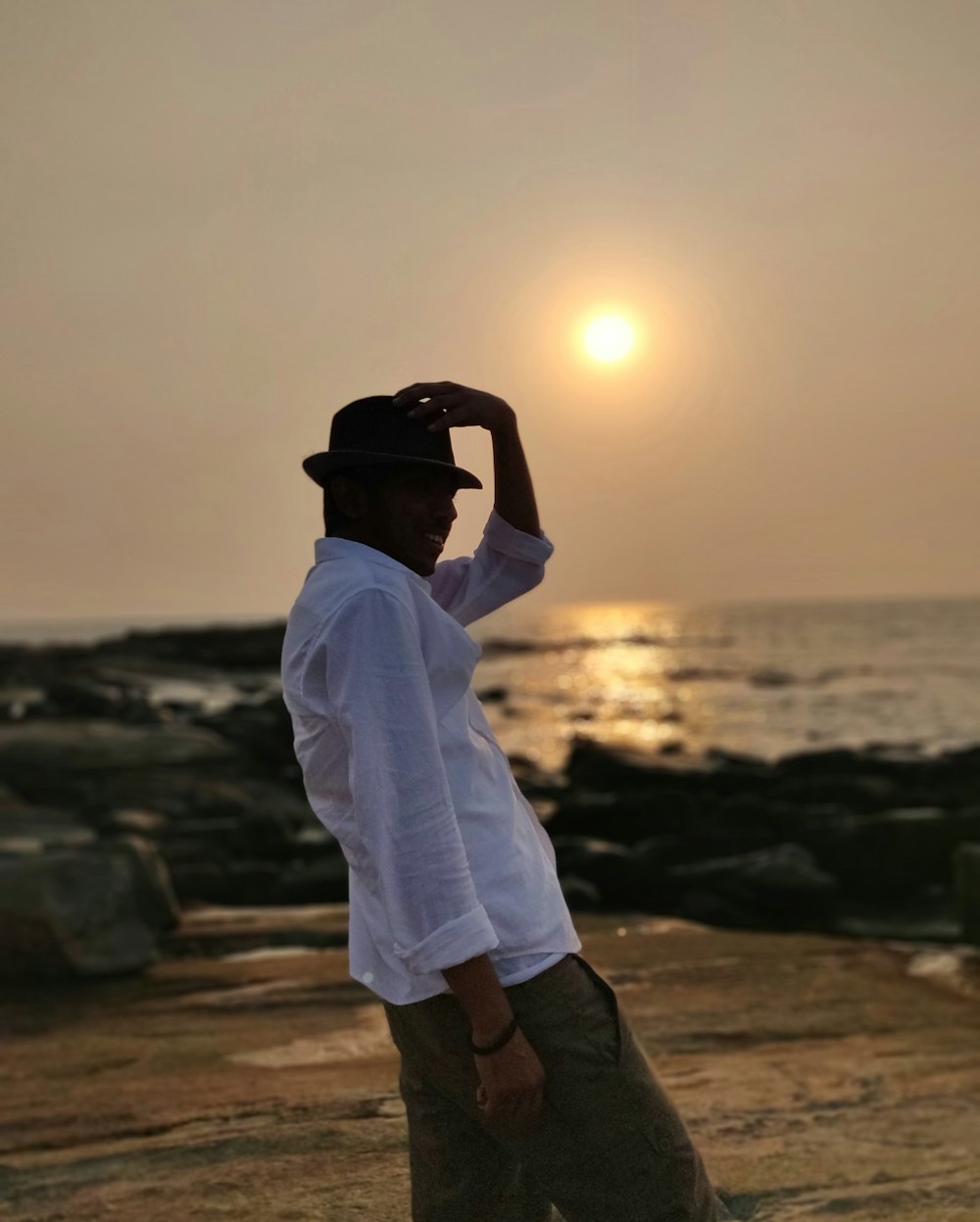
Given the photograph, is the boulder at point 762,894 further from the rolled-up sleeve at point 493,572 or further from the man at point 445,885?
the man at point 445,885

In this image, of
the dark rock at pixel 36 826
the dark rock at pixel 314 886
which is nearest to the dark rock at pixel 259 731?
the dark rock at pixel 36 826

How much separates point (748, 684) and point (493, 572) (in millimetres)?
53171

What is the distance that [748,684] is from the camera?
2152 inches

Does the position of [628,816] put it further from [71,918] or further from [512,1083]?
[512,1083]

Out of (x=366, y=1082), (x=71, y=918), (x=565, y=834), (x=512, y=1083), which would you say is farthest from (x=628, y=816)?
(x=512, y=1083)

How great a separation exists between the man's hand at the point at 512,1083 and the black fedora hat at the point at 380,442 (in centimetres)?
94

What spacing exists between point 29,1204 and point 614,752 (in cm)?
1704

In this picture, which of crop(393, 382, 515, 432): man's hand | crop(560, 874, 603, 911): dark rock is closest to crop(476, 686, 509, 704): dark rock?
crop(560, 874, 603, 911): dark rock

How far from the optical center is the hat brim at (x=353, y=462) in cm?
219

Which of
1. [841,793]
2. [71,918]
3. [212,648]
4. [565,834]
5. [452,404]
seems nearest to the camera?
[452,404]

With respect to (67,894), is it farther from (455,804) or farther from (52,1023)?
(455,804)

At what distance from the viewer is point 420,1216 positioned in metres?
2.38

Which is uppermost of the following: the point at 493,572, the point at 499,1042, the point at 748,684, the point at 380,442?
the point at 380,442

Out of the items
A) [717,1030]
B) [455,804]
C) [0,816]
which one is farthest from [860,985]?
[0,816]
